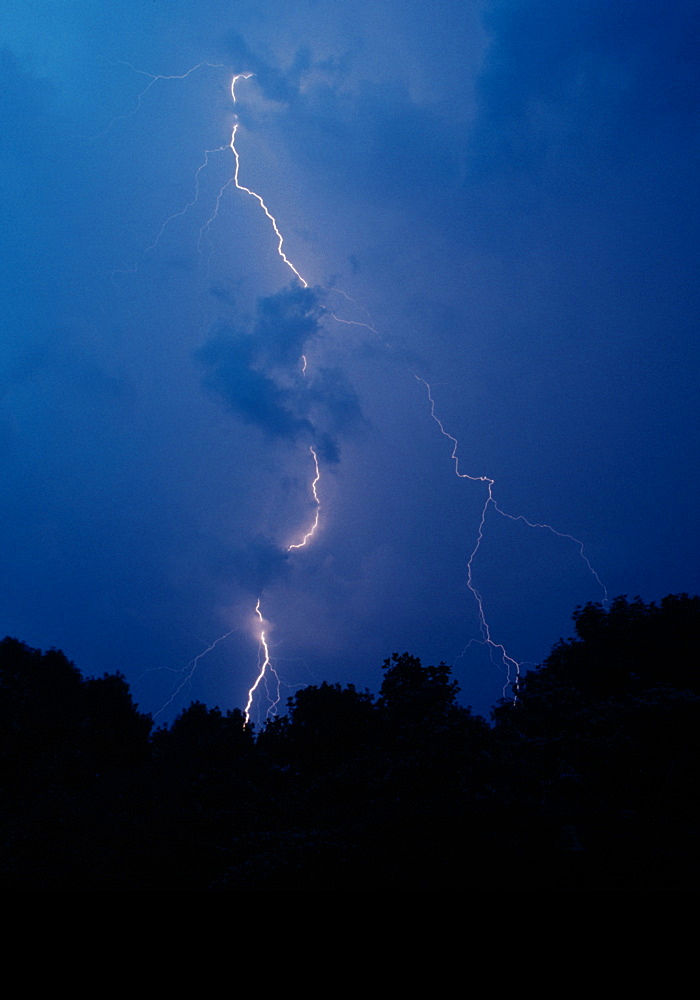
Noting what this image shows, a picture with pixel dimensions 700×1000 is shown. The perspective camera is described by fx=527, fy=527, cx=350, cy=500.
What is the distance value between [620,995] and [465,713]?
782cm

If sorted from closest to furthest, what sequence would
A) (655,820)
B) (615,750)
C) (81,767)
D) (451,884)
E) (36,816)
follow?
(451,884) → (655,820) → (615,750) → (36,816) → (81,767)

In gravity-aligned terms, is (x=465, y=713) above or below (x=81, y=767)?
above

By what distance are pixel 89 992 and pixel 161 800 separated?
342 inches

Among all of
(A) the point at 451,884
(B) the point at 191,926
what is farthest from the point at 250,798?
(B) the point at 191,926

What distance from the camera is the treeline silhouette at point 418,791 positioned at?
203 inches

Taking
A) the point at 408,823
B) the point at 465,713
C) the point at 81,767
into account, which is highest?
the point at 465,713

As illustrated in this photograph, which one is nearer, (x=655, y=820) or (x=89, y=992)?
(x=89, y=992)

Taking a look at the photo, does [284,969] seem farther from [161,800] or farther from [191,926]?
[161,800]

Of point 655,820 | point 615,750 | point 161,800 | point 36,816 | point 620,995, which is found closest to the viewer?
point 620,995

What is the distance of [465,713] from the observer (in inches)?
325

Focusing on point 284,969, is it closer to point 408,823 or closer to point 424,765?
Answer: point 408,823

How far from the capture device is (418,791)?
20.5 feet

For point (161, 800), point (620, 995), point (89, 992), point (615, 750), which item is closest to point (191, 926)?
point (89, 992)

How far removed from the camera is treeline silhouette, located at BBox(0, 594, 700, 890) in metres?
5.15
